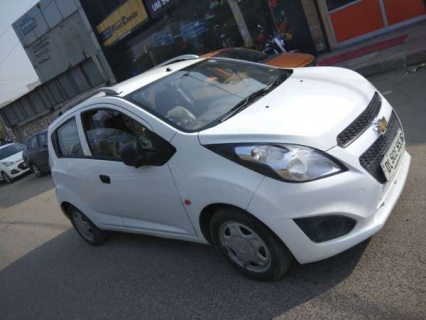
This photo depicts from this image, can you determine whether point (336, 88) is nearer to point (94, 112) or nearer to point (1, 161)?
point (94, 112)

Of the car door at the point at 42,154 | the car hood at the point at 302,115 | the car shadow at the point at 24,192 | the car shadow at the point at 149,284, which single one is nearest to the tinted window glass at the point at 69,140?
the car shadow at the point at 149,284

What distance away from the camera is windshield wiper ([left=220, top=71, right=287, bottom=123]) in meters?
3.36

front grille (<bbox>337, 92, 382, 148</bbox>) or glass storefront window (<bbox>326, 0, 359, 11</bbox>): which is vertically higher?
glass storefront window (<bbox>326, 0, 359, 11</bbox>)

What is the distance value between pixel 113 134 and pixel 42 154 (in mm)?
10208

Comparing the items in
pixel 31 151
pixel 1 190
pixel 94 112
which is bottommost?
pixel 1 190

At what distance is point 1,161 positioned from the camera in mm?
16312

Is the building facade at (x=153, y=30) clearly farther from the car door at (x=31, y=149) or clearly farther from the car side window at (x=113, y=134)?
the car side window at (x=113, y=134)

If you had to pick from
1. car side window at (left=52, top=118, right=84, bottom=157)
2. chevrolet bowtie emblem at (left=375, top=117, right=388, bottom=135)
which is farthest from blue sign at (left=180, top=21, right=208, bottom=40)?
chevrolet bowtie emblem at (left=375, top=117, right=388, bottom=135)

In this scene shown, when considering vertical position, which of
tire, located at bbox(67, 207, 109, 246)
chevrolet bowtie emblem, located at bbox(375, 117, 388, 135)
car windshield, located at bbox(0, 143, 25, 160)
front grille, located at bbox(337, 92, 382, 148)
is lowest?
tire, located at bbox(67, 207, 109, 246)

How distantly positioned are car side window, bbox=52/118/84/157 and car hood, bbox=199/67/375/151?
204cm

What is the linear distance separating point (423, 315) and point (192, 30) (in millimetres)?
16094

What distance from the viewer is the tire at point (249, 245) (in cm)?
290

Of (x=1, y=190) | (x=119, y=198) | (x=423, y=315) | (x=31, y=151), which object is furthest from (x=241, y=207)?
(x=1, y=190)

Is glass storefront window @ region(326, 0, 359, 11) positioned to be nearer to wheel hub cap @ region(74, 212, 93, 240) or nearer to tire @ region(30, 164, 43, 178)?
tire @ region(30, 164, 43, 178)
